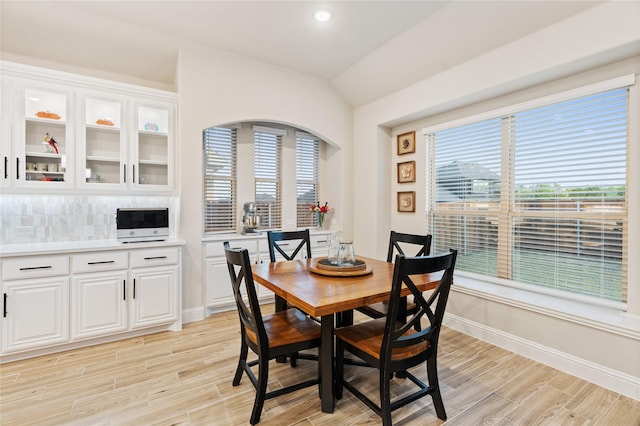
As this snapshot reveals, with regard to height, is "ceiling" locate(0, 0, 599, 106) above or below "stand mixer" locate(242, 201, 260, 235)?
above

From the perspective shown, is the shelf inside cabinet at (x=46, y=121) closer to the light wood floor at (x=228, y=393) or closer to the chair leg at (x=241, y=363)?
the light wood floor at (x=228, y=393)

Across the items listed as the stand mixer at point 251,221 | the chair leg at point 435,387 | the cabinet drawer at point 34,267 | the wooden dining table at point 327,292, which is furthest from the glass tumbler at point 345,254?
the cabinet drawer at point 34,267

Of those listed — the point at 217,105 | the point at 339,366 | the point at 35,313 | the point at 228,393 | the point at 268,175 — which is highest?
the point at 217,105

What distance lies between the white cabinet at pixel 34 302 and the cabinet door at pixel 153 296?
52 cm

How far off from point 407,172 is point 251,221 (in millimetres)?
2235

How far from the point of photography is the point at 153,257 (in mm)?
3166

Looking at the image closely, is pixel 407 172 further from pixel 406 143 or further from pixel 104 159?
pixel 104 159

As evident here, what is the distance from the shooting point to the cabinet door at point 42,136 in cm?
283

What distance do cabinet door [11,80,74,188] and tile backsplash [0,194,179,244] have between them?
346mm

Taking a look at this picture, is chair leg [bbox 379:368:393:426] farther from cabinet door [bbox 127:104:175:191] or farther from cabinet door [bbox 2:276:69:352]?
cabinet door [bbox 127:104:175:191]

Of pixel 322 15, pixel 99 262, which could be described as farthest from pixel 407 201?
pixel 99 262

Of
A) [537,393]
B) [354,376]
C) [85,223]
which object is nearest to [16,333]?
[85,223]

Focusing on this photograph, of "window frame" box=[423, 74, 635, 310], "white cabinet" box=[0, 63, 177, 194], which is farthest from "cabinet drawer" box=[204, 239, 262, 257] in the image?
"window frame" box=[423, 74, 635, 310]

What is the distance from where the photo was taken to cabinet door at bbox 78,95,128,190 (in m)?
3.10
